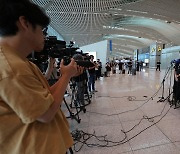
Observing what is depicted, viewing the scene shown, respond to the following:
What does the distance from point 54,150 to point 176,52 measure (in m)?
22.8

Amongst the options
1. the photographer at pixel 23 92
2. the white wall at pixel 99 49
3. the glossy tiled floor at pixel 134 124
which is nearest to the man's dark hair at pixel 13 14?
the photographer at pixel 23 92

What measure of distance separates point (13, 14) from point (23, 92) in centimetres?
32

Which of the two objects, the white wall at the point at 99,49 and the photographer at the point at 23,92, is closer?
the photographer at the point at 23,92

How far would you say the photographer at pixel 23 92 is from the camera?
604mm

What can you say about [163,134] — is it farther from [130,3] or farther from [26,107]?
Answer: [130,3]

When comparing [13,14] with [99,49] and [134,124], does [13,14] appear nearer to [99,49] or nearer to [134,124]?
[134,124]

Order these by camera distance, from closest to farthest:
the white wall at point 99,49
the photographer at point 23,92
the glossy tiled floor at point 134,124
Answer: the photographer at point 23,92 → the glossy tiled floor at point 134,124 → the white wall at point 99,49

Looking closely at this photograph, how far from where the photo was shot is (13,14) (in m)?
0.67

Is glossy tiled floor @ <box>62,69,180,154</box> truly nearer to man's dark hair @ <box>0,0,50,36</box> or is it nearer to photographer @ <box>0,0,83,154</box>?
photographer @ <box>0,0,83,154</box>

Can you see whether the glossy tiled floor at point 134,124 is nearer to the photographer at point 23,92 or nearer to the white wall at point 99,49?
the photographer at point 23,92

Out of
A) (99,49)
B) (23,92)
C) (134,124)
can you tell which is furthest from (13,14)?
(99,49)

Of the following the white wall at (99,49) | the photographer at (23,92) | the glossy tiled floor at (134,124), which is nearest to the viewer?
the photographer at (23,92)

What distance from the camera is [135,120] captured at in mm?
3242

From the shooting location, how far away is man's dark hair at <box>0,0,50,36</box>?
660mm
